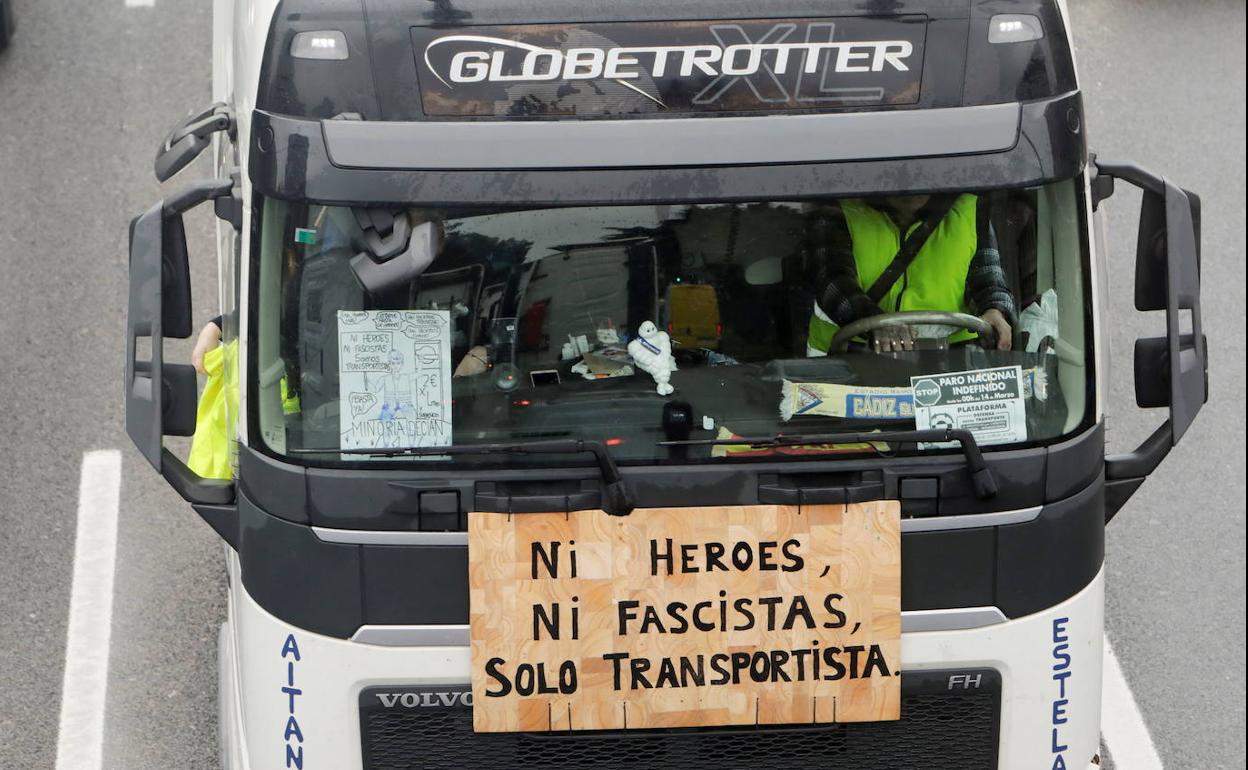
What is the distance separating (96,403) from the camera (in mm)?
7395

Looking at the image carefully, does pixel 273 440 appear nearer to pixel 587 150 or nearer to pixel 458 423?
pixel 458 423

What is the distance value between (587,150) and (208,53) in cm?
622

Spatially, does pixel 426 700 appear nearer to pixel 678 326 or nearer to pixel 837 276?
pixel 678 326

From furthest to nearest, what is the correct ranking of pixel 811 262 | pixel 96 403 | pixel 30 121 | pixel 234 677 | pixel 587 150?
pixel 30 121 < pixel 96 403 < pixel 234 677 < pixel 811 262 < pixel 587 150

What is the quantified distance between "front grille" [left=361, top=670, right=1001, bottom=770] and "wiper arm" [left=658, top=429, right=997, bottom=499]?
1.77ft

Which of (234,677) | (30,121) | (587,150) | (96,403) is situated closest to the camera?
(587,150)

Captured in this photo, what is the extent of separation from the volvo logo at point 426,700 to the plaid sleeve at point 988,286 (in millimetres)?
1667

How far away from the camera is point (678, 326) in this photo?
4.06 meters

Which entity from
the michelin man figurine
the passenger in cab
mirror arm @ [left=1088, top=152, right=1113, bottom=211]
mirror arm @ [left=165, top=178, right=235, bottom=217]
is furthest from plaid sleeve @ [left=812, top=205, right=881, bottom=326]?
mirror arm @ [left=165, top=178, right=235, bottom=217]

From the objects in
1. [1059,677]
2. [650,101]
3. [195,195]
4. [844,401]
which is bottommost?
[1059,677]

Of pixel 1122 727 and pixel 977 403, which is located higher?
pixel 977 403

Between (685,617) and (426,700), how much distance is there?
0.70 m

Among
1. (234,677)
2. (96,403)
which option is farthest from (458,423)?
(96,403)

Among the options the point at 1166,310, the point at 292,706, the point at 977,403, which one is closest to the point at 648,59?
the point at 977,403
